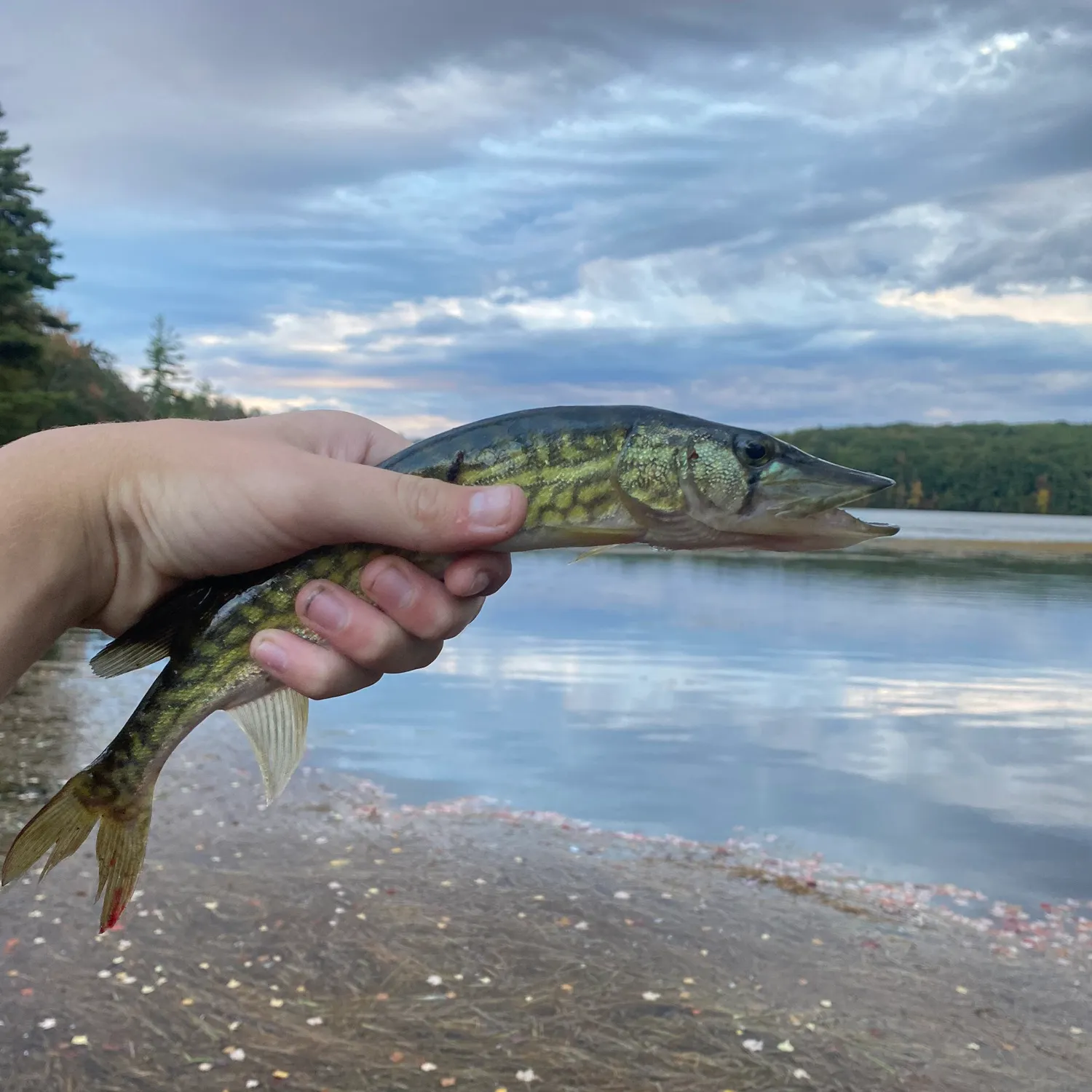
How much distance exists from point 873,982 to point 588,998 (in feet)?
7.27

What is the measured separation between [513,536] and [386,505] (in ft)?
1.23

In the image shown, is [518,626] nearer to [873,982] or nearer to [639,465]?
[873,982]

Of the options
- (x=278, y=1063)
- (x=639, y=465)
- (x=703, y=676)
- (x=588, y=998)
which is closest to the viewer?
(x=639, y=465)

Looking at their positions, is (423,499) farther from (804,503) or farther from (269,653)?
(804,503)

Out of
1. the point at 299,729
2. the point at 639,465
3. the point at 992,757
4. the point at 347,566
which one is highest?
the point at 639,465

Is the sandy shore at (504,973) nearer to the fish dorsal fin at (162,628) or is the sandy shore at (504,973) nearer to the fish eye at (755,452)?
the fish dorsal fin at (162,628)

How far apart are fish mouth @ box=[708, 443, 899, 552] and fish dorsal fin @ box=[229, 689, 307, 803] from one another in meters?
1.59

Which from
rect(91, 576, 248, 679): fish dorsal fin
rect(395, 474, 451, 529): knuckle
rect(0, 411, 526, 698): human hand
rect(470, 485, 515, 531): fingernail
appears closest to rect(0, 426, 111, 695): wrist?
rect(0, 411, 526, 698): human hand

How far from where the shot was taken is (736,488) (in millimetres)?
2664

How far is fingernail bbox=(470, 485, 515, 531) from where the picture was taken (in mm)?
2717

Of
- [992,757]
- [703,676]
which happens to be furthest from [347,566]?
[703,676]

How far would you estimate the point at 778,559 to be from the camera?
2381 inches

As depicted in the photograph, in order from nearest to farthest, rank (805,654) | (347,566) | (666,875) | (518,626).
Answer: (347,566) → (666,875) → (805,654) → (518,626)

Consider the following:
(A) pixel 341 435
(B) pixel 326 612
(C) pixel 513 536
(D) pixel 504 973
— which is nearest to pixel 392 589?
(B) pixel 326 612
